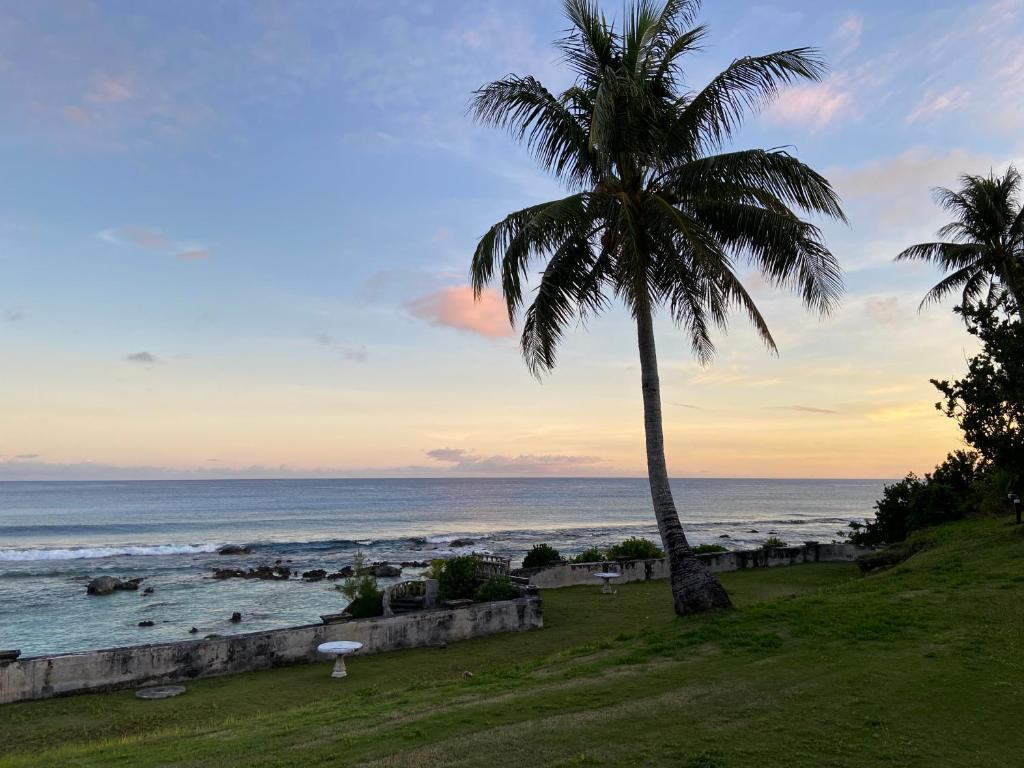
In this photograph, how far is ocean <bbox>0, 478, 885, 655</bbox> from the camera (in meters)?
26.8

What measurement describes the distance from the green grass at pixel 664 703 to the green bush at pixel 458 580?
4235 mm

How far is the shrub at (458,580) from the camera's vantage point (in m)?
18.9

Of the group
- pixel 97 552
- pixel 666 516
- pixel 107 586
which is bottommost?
pixel 97 552

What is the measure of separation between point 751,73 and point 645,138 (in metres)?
2.31

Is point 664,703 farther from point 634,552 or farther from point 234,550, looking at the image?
point 234,550

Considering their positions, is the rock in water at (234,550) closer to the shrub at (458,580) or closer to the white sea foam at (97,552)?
the white sea foam at (97,552)

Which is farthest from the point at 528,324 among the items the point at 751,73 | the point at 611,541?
the point at 611,541

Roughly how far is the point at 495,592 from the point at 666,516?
6.19 meters

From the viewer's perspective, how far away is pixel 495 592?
57.6ft

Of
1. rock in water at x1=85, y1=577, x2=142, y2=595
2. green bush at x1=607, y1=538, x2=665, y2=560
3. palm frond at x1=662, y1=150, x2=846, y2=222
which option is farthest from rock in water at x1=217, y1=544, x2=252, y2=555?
palm frond at x1=662, y1=150, x2=846, y2=222

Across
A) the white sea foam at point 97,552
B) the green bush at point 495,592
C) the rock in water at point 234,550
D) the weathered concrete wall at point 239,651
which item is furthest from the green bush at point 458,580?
the white sea foam at point 97,552

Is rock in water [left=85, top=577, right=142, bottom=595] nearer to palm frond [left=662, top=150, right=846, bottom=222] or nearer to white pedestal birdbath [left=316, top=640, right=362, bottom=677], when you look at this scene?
white pedestal birdbath [left=316, top=640, right=362, bottom=677]

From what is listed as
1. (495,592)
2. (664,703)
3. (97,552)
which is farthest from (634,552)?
(97,552)

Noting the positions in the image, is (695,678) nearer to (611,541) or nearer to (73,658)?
(73,658)
